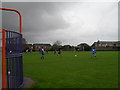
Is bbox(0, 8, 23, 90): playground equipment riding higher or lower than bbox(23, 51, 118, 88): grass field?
higher

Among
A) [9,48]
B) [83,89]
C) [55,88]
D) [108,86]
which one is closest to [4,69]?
[9,48]

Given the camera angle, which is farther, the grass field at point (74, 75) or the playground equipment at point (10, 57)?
the grass field at point (74, 75)

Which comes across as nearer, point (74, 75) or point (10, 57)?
point (10, 57)

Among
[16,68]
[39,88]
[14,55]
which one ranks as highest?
[14,55]

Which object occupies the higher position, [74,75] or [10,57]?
[10,57]

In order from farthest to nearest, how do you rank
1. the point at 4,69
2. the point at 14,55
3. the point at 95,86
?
the point at 95,86, the point at 14,55, the point at 4,69

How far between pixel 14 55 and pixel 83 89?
304 centimetres

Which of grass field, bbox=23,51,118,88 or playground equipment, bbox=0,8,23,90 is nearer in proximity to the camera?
playground equipment, bbox=0,8,23,90

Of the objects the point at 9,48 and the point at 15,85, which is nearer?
the point at 9,48

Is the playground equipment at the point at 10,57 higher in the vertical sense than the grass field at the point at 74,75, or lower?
higher

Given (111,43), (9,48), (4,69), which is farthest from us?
(111,43)

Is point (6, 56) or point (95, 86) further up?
point (6, 56)

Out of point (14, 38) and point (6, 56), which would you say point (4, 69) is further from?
point (14, 38)

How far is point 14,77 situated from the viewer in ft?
24.3
